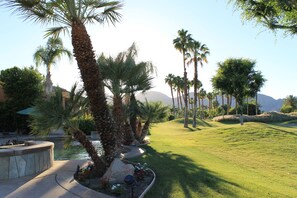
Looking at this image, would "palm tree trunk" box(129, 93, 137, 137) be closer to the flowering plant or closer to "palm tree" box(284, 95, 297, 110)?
the flowering plant

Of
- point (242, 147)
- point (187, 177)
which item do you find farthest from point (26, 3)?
point (242, 147)

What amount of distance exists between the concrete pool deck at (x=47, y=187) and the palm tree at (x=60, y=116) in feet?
4.00

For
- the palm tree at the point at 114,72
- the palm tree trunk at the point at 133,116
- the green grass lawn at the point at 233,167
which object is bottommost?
the green grass lawn at the point at 233,167

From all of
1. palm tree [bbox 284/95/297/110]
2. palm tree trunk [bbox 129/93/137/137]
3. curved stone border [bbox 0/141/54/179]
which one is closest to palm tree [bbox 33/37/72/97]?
palm tree trunk [bbox 129/93/137/137]

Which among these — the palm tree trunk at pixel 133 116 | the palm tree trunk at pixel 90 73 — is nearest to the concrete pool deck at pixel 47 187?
the palm tree trunk at pixel 90 73

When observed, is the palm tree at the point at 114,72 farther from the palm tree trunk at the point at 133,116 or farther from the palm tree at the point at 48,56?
the palm tree at the point at 48,56

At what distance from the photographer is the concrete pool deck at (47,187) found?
27.5ft

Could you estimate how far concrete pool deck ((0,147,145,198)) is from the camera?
329 inches

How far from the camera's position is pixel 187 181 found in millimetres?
9859

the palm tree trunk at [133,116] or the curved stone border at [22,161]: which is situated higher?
the palm tree trunk at [133,116]

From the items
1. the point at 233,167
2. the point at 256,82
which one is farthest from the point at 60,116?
the point at 256,82

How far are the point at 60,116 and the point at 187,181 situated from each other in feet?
15.1

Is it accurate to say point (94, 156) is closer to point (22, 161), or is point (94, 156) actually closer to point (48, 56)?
point (22, 161)

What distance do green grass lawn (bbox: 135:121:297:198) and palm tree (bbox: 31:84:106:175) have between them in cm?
271
